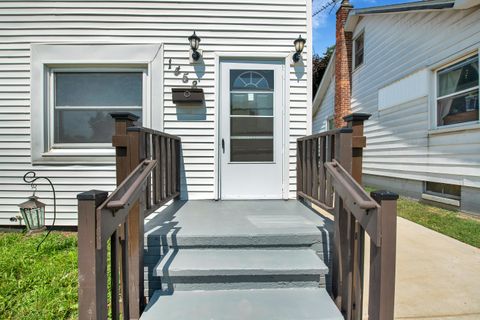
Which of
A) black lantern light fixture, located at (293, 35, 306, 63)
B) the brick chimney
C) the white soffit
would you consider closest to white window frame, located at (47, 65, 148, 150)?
black lantern light fixture, located at (293, 35, 306, 63)

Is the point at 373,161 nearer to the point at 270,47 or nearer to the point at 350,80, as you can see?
the point at 350,80

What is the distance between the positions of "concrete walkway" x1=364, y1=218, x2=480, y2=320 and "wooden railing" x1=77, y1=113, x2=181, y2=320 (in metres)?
1.89

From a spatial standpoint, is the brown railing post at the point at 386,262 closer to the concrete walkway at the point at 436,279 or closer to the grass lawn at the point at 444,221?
the concrete walkway at the point at 436,279

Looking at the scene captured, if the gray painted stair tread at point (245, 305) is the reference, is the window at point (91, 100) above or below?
above

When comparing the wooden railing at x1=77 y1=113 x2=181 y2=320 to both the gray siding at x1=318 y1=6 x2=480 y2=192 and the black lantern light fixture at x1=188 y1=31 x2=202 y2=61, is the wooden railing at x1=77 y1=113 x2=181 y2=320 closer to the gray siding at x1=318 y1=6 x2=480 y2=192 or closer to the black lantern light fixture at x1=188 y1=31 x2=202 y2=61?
the black lantern light fixture at x1=188 y1=31 x2=202 y2=61

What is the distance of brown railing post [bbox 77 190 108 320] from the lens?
1377 mm

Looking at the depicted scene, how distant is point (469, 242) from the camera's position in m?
3.43

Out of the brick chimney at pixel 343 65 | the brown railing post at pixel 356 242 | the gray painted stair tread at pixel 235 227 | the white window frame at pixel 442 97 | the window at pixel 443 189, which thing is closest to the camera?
the brown railing post at pixel 356 242

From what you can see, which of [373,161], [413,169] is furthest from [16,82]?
[373,161]

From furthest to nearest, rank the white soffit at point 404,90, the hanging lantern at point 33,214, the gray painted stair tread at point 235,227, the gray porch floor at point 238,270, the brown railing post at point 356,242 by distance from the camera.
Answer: the white soffit at point 404,90, the hanging lantern at point 33,214, the gray painted stair tread at point 235,227, the gray porch floor at point 238,270, the brown railing post at point 356,242

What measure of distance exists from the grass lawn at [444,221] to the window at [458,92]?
1.64 meters

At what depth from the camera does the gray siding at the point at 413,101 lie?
463 cm

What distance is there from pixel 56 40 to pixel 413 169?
687 centimetres

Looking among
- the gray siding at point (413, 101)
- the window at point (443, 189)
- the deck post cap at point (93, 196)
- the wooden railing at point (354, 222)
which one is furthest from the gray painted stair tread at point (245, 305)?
the window at point (443, 189)
